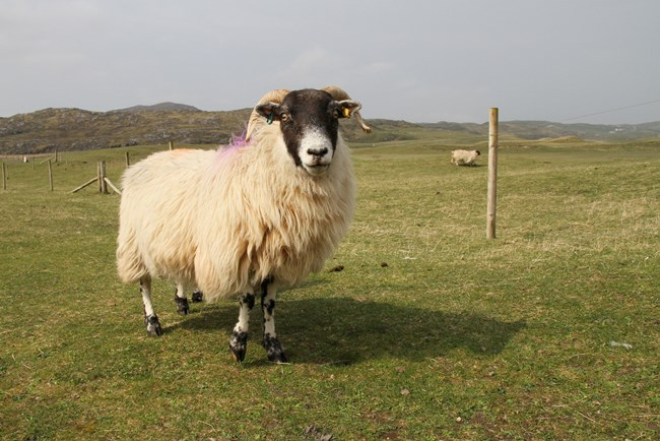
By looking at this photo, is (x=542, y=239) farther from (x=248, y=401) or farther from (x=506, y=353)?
(x=248, y=401)

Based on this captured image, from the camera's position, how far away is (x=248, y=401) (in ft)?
18.3

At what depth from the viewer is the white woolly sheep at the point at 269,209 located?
20.7 ft

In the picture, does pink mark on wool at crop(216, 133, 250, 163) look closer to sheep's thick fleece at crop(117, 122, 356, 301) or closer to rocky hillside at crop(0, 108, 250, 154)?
sheep's thick fleece at crop(117, 122, 356, 301)

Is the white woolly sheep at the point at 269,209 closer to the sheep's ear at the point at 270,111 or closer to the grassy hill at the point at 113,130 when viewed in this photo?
the sheep's ear at the point at 270,111

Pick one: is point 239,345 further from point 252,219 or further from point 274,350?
point 252,219

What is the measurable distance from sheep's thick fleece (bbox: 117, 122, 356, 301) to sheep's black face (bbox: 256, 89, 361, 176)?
261mm

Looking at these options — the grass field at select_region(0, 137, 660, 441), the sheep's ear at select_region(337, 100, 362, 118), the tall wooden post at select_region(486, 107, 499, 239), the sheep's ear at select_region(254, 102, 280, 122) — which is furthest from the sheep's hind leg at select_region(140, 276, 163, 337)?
the tall wooden post at select_region(486, 107, 499, 239)

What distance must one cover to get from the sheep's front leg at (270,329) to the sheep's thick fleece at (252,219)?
125 millimetres

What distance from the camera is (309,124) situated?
6082 mm

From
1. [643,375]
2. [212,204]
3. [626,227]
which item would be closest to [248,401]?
[212,204]

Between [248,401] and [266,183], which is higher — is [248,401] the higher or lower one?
the lower one

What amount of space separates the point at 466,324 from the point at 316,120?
356 cm

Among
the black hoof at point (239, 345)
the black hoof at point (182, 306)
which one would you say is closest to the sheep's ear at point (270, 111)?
the black hoof at point (239, 345)

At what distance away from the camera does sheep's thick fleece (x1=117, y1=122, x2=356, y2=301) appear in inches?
254
